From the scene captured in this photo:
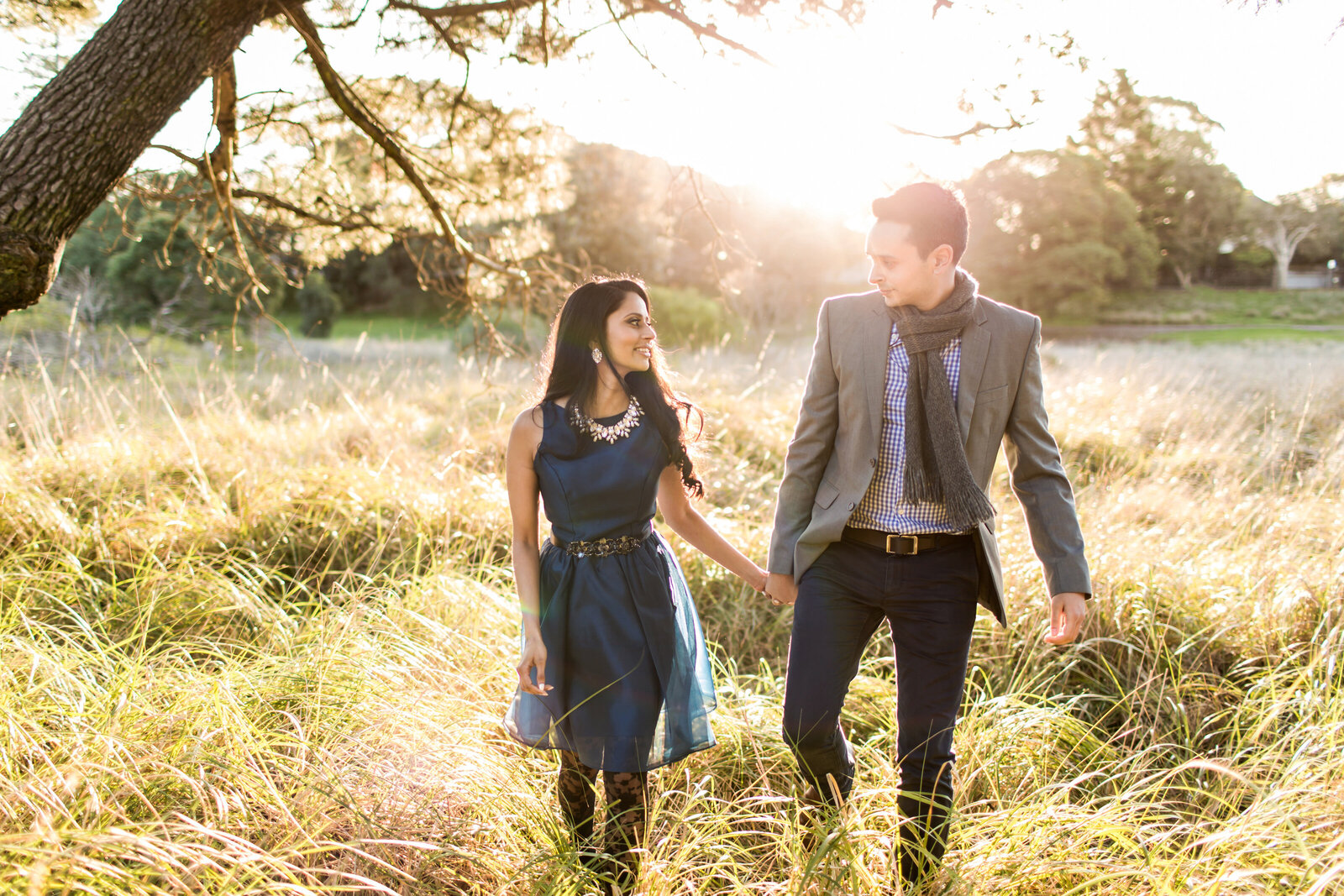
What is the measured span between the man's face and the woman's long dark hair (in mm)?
650

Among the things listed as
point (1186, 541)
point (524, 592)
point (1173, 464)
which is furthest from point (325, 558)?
point (1173, 464)

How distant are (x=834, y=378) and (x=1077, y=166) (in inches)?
1111

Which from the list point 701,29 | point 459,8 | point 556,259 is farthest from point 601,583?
point 556,259

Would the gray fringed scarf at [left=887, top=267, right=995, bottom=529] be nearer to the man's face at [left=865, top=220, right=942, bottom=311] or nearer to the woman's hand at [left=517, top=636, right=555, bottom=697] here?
the man's face at [left=865, top=220, right=942, bottom=311]

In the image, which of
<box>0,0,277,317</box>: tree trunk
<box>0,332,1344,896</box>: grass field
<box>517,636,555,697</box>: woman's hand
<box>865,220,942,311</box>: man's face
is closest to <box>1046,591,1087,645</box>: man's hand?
<box>0,332,1344,896</box>: grass field

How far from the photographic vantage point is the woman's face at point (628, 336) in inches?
86.1

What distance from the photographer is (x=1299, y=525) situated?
14.0 ft

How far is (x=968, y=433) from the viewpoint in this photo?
2.21m

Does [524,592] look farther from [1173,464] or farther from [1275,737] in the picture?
[1173,464]

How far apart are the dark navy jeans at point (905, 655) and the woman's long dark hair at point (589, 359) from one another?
0.63 meters

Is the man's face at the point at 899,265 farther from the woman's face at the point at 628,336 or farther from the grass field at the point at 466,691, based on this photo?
the grass field at the point at 466,691

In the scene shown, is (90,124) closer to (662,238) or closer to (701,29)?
(701,29)

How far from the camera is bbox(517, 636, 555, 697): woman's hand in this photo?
6.66 ft

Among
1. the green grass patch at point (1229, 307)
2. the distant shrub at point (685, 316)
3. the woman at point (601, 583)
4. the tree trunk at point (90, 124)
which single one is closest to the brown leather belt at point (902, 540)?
the woman at point (601, 583)
